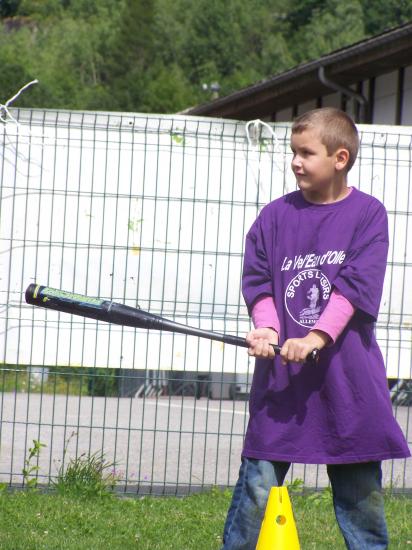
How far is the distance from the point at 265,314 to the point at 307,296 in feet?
0.52

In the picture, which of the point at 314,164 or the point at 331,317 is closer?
the point at 331,317

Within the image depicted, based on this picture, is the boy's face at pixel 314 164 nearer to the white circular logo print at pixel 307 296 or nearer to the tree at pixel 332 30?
the white circular logo print at pixel 307 296

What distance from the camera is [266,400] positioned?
390 cm

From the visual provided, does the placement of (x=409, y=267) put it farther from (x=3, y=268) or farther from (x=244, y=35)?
(x=244, y=35)

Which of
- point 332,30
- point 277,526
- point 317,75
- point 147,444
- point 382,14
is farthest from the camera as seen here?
point 332,30

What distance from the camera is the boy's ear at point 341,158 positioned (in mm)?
3975

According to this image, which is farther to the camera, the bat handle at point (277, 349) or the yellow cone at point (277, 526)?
the bat handle at point (277, 349)

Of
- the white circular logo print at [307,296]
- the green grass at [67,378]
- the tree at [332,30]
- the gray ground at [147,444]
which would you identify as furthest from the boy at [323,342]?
the tree at [332,30]

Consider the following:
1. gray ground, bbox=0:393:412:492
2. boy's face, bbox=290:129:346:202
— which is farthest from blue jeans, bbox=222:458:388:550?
gray ground, bbox=0:393:412:492

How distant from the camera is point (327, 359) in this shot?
3.85 m

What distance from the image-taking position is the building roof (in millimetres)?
13914

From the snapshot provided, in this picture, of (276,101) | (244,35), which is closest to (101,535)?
(276,101)

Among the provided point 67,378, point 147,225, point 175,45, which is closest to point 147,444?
point 67,378

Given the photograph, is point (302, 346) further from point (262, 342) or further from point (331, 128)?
point (331, 128)
